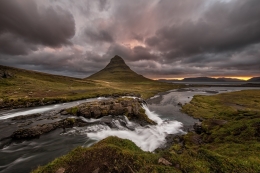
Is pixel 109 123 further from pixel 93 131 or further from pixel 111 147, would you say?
pixel 111 147

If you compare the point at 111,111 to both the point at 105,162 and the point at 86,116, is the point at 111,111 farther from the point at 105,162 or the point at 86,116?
the point at 105,162

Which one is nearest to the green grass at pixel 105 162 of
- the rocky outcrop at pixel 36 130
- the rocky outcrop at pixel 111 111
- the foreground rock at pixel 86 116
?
the rocky outcrop at pixel 36 130

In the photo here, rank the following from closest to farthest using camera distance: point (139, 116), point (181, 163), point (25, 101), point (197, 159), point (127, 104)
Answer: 1. point (181, 163)
2. point (197, 159)
3. point (139, 116)
4. point (127, 104)
5. point (25, 101)

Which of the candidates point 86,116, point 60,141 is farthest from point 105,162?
point 86,116

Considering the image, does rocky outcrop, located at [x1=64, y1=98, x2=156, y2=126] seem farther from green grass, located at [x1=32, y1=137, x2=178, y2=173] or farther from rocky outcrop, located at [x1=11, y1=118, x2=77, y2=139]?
green grass, located at [x1=32, y1=137, x2=178, y2=173]

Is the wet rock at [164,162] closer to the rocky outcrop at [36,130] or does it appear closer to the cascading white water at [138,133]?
the cascading white water at [138,133]

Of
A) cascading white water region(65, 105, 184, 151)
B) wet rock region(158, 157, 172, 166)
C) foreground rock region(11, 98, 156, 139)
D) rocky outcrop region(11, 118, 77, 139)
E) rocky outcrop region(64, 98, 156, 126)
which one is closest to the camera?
wet rock region(158, 157, 172, 166)

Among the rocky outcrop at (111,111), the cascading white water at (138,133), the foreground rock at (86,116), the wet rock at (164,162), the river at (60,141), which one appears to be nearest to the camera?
the wet rock at (164,162)

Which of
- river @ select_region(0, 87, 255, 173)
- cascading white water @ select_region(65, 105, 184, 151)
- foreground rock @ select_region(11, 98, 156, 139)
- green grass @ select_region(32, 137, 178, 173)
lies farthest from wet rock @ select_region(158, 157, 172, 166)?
foreground rock @ select_region(11, 98, 156, 139)

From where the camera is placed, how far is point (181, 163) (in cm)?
991

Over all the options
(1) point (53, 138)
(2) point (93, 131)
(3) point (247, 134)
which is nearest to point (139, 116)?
(2) point (93, 131)

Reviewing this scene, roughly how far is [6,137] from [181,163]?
30335 millimetres

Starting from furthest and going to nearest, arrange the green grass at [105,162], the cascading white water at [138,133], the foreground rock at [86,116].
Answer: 1. the foreground rock at [86,116]
2. the cascading white water at [138,133]
3. the green grass at [105,162]

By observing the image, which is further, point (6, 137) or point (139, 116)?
point (139, 116)
